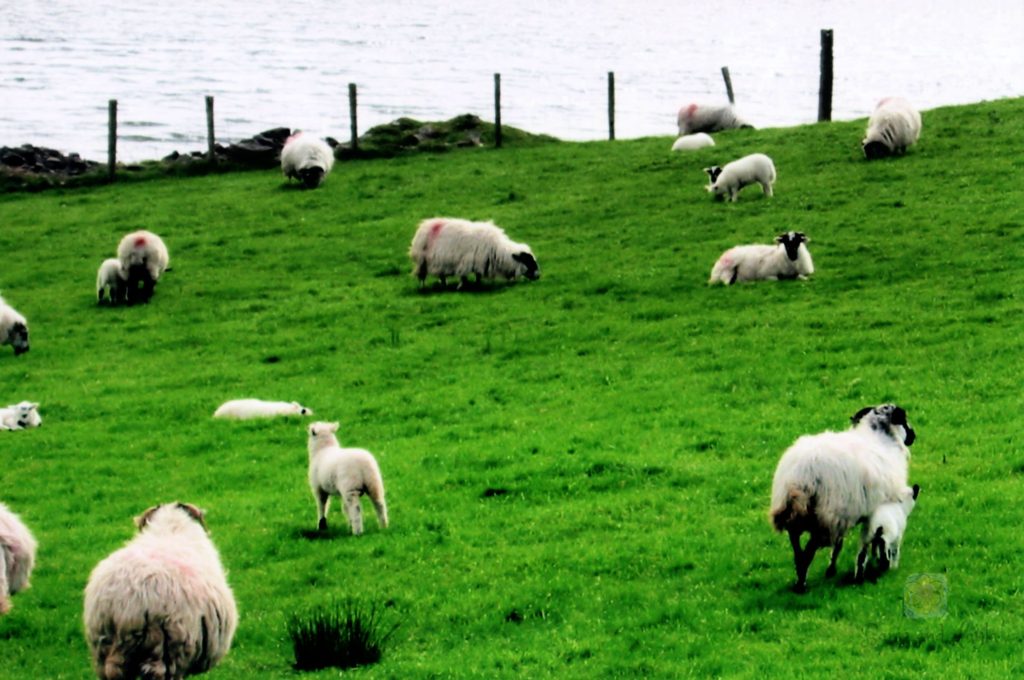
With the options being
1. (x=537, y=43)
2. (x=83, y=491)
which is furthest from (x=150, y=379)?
(x=537, y=43)

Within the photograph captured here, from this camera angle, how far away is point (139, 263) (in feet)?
90.9

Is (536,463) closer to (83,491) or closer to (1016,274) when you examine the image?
(83,491)

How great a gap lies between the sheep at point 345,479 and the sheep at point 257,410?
4970mm

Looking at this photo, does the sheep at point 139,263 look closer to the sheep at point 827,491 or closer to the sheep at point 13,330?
the sheep at point 13,330

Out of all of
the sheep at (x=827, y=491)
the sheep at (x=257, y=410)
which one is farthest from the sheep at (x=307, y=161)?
the sheep at (x=827, y=491)

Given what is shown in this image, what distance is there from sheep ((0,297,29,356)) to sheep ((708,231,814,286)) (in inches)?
446

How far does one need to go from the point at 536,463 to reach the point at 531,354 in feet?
18.8

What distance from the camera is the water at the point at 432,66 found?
6097 cm

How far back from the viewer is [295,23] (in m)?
111

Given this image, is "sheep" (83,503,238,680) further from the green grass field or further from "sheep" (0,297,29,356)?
"sheep" (0,297,29,356)

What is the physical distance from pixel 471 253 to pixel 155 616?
687 inches

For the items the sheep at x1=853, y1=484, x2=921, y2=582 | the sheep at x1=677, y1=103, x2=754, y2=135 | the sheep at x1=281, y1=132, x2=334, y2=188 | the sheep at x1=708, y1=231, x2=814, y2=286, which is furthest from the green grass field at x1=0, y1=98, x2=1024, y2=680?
the sheep at x1=677, y1=103, x2=754, y2=135

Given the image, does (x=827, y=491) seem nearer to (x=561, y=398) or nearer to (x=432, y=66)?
(x=561, y=398)

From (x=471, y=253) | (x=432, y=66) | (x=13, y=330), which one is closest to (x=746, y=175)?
(x=471, y=253)
